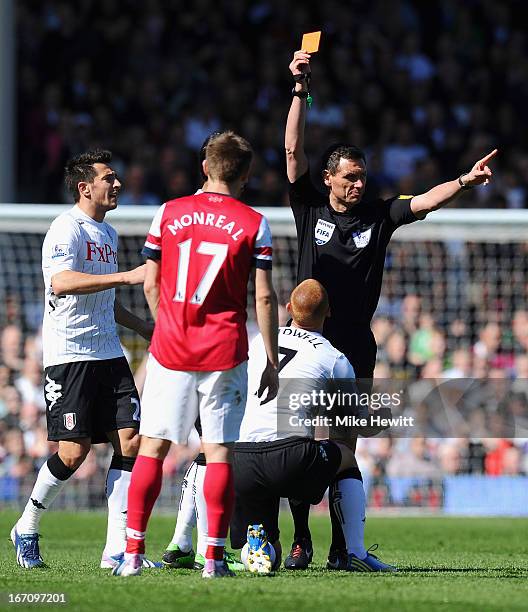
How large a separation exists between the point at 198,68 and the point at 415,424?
7.85m

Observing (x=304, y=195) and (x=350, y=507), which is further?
(x=304, y=195)

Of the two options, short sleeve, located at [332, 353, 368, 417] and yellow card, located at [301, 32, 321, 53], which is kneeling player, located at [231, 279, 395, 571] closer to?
short sleeve, located at [332, 353, 368, 417]

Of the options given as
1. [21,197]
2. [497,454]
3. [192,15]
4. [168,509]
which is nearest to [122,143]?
[21,197]

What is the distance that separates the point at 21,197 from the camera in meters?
17.3

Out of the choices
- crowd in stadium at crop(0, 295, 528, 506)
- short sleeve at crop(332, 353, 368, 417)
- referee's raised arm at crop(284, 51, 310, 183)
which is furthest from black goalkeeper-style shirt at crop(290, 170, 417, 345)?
crowd in stadium at crop(0, 295, 528, 506)

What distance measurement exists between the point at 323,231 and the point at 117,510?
218 cm

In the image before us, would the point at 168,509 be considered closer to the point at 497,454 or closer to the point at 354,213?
the point at 497,454

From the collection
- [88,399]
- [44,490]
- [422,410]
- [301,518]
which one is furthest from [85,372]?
[422,410]

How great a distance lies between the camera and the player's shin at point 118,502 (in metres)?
7.58

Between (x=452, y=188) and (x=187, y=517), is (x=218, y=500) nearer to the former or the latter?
(x=187, y=517)

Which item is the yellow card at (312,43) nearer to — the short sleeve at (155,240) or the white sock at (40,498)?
the short sleeve at (155,240)

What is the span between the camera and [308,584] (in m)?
6.51

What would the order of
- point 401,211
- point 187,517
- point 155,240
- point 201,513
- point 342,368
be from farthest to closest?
point 401,211, point 187,517, point 342,368, point 201,513, point 155,240

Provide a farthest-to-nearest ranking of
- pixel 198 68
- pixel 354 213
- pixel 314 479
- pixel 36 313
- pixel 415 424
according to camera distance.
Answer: pixel 198 68, pixel 36 313, pixel 415 424, pixel 354 213, pixel 314 479
